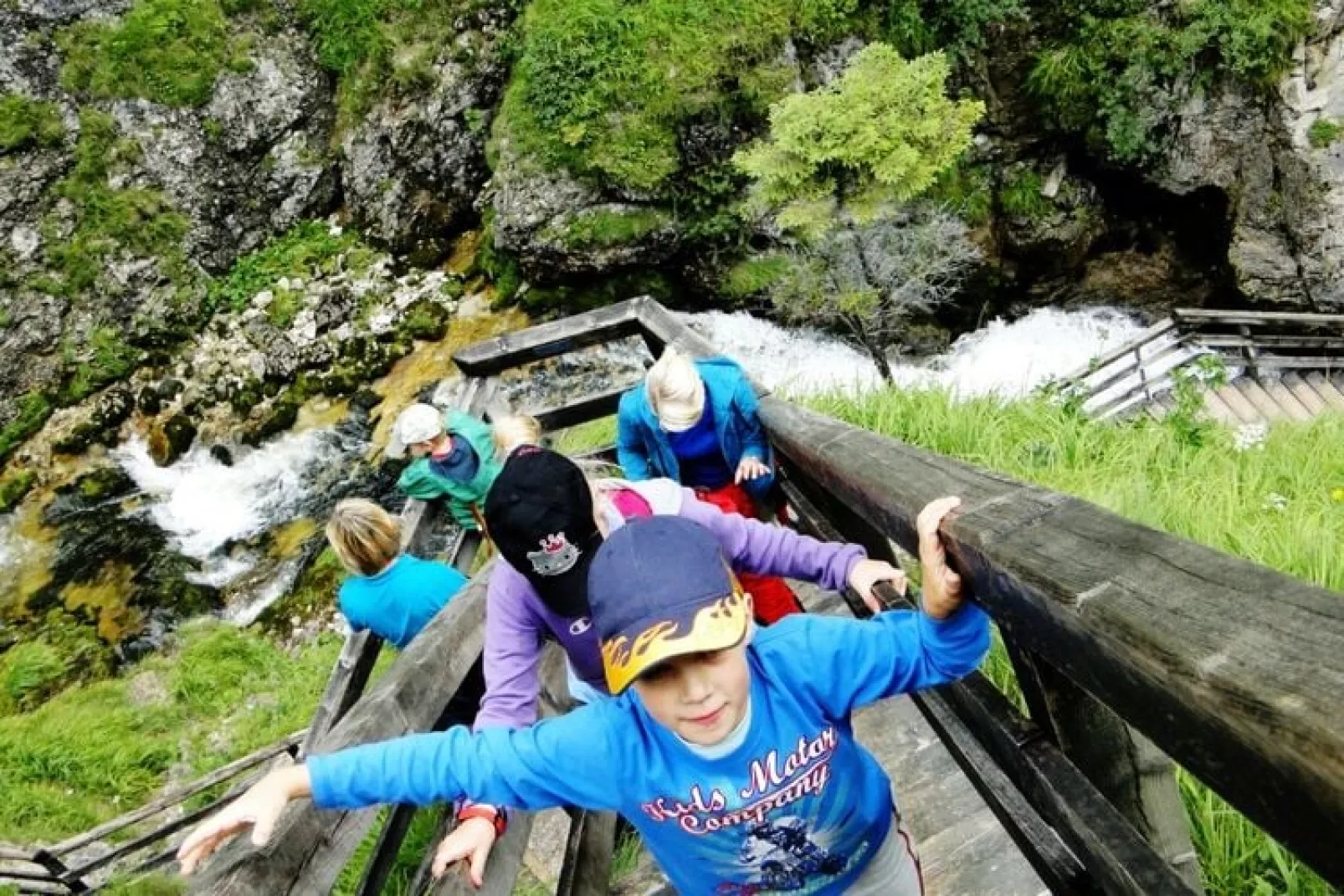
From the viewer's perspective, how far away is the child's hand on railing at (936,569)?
1344 mm

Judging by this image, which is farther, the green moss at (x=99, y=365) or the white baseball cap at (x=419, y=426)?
the green moss at (x=99, y=365)

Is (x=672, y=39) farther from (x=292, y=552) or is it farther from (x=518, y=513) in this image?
(x=518, y=513)

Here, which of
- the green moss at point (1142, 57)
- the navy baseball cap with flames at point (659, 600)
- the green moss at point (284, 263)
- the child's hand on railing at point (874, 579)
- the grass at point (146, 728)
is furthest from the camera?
the green moss at point (284, 263)

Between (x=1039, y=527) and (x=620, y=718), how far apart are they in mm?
733

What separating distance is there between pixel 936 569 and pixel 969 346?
13042 mm

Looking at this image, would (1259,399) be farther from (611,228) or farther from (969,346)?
(611,228)

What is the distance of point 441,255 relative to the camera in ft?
52.2

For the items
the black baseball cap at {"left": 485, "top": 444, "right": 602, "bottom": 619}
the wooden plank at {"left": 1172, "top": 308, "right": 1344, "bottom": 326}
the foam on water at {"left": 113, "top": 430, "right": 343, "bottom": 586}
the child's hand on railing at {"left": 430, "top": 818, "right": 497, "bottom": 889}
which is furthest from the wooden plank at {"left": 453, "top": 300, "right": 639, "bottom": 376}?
the wooden plank at {"left": 1172, "top": 308, "right": 1344, "bottom": 326}

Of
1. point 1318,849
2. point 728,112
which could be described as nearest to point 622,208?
point 728,112

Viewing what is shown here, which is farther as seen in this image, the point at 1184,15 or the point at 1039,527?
the point at 1184,15

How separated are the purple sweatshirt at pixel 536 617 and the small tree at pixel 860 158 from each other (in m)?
8.92

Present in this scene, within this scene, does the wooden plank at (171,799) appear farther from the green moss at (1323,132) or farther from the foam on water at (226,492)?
the green moss at (1323,132)

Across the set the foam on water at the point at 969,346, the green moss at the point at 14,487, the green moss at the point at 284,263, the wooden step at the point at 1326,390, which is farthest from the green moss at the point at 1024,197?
the green moss at the point at 14,487

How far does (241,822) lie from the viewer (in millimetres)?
1432
